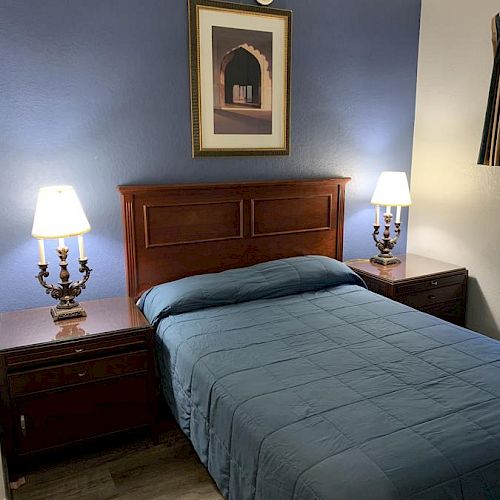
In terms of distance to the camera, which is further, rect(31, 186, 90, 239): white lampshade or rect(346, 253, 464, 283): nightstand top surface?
rect(346, 253, 464, 283): nightstand top surface

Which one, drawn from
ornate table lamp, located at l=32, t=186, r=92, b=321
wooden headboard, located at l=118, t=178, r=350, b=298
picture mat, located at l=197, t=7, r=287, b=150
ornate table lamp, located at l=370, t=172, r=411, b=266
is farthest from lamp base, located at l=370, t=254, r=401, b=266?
ornate table lamp, located at l=32, t=186, r=92, b=321

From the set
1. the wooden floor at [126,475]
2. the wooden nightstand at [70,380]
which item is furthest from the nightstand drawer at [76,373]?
the wooden floor at [126,475]

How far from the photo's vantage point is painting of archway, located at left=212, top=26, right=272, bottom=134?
9.06 feet

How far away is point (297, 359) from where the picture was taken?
6.45 feet

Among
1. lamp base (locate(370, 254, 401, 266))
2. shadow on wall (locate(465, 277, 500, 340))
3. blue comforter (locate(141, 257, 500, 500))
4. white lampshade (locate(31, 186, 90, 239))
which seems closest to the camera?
blue comforter (locate(141, 257, 500, 500))

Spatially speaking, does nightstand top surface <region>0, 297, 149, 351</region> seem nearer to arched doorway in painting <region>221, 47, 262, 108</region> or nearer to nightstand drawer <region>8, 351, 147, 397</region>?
nightstand drawer <region>8, 351, 147, 397</region>

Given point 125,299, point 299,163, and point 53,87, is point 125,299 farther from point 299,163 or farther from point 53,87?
point 299,163

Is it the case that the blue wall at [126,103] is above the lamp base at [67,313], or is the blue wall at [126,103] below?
above

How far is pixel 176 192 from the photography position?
2.74 m

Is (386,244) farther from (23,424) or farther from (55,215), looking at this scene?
(23,424)

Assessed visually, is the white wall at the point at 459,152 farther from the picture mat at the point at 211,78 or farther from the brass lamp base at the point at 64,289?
the brass lamp base at the point at 64,289

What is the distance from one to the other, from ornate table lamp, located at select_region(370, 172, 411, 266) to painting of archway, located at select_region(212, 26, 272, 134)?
0.87 m

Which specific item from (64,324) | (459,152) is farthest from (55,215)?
(459,152)

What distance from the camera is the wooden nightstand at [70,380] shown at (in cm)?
206
